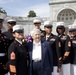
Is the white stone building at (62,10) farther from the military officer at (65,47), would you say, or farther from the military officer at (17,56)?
the military officer at (17,56)

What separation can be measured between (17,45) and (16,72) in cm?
54

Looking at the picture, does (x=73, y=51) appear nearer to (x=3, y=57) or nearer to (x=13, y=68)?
(x=3, y=57)

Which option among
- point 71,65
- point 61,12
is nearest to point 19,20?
point 61,12

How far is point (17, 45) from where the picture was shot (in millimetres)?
4898

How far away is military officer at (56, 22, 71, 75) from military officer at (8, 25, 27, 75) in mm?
1769

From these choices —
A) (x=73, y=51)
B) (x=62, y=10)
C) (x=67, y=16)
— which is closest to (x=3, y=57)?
(x=73, y=51)

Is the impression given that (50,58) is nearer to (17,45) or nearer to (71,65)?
(17,45)

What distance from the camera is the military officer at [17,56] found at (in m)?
4.77

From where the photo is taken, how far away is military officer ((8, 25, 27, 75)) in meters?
4.77

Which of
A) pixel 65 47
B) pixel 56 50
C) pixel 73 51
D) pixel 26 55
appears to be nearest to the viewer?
pixel 26 55

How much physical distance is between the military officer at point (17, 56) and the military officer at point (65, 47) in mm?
1769

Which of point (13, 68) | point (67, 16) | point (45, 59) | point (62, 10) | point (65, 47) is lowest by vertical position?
point (13, 68)

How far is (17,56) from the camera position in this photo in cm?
482

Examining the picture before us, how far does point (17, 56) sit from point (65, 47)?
2050 millimetres
